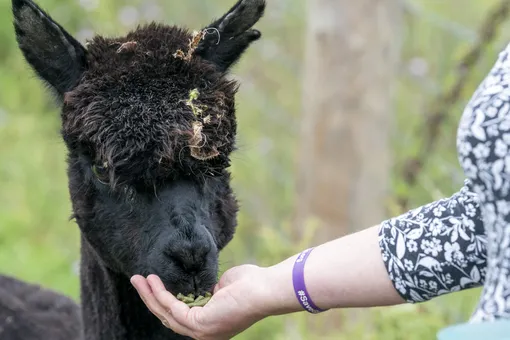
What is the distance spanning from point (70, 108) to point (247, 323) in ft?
3.08

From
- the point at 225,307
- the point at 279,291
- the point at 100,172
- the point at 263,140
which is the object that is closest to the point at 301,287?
the point at 279,291

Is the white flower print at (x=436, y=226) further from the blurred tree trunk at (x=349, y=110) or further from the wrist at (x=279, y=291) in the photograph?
the blurred tree trunk at (x=349, y=110)

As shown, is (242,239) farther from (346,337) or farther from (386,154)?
(346,337)

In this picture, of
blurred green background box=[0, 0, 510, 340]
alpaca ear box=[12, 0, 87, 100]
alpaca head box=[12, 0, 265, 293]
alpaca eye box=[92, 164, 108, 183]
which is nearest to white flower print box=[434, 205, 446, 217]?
alpaca head box=[12, 0, 265, 293]

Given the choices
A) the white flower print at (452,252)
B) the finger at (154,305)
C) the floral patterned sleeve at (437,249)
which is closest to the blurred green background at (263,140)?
the finger at (154,305)

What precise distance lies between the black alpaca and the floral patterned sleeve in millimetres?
705

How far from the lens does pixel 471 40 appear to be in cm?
495

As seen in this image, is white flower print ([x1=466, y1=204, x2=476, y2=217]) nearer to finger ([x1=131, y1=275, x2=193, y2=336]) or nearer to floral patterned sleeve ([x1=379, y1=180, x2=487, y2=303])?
floral patterned sleeve ([x1=379, y1=180, x2=487, y2=303])

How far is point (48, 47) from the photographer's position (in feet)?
9.74

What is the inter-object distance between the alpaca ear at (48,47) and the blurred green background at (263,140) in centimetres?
186

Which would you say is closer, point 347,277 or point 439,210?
point 439,210

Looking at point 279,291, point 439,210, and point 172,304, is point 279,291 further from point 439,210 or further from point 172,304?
point 439,210

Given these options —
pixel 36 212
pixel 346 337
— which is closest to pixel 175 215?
pixel 346 337

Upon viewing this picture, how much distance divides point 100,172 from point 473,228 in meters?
1.29
